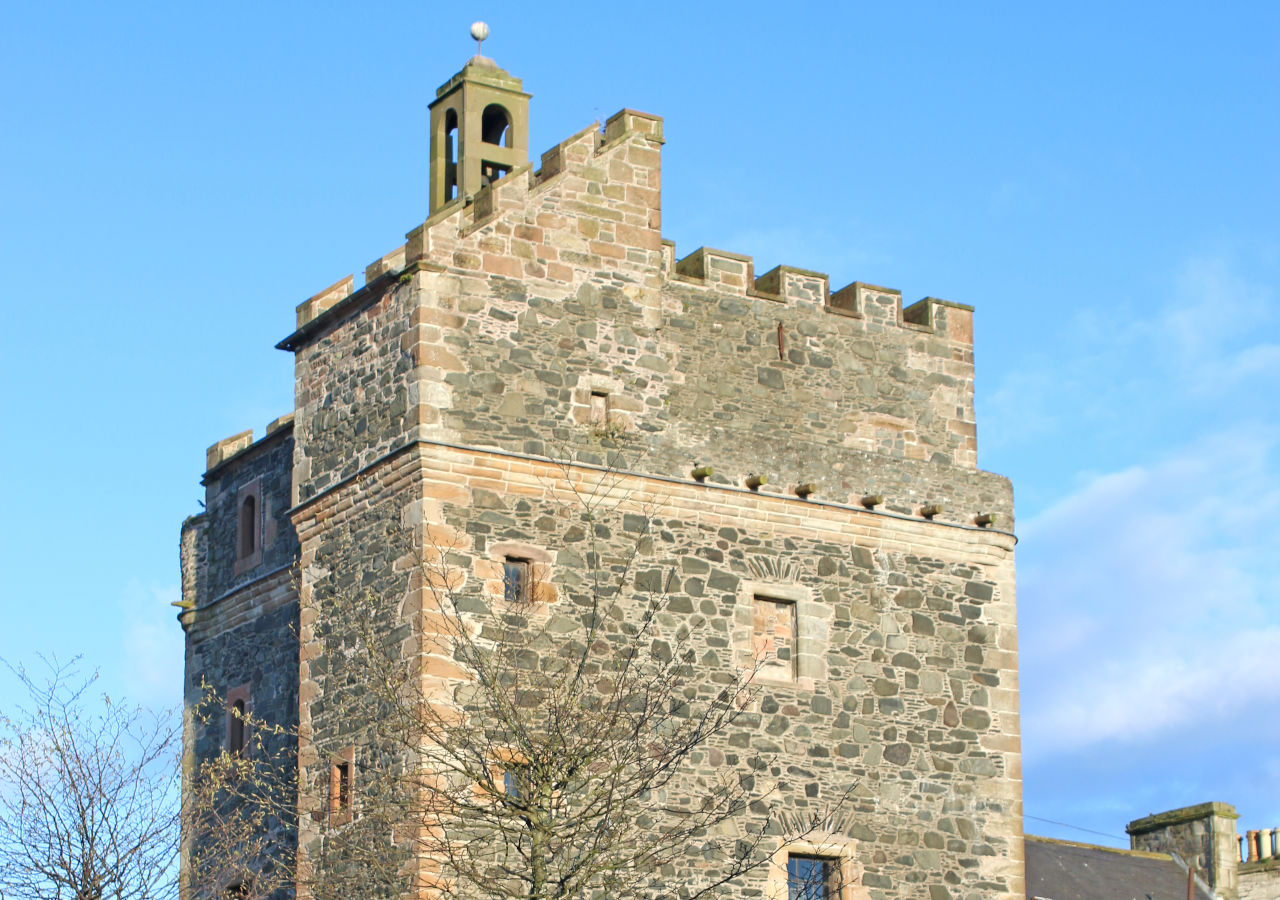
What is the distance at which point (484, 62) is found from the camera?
31.6 meters

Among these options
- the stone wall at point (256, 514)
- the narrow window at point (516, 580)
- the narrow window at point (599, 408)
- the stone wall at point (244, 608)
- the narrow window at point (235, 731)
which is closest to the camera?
the narrow window at point (516, 580)

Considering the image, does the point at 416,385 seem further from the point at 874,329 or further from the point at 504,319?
the point at 874,329

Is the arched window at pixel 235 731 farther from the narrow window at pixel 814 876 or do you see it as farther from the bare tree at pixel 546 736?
the narrow window at pixel 814 876

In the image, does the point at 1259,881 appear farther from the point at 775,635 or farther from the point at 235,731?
the point at 235,731

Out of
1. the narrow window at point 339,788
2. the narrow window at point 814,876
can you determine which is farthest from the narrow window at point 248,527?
the narrow window at point 814,876

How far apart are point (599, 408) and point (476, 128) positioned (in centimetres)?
543

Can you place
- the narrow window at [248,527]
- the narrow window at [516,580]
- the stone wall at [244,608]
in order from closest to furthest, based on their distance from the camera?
the narrow window at [516,580]
the stone wall at [244,608]
the narrow window at [248,527]

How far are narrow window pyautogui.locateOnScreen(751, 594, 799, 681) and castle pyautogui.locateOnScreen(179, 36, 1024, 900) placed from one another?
0.12ft

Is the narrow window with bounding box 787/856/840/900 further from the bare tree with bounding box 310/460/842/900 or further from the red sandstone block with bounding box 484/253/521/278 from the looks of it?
the red sandstone block with bounding box 484/253/521/278

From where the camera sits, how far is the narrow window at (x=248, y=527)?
32.0 m

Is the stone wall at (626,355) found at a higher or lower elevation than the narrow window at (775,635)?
higher

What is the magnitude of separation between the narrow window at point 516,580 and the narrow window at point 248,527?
6402 millimetres

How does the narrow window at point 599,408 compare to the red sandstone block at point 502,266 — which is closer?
the red sandstone block at point 502,266

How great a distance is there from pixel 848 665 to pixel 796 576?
1264 millimetres
